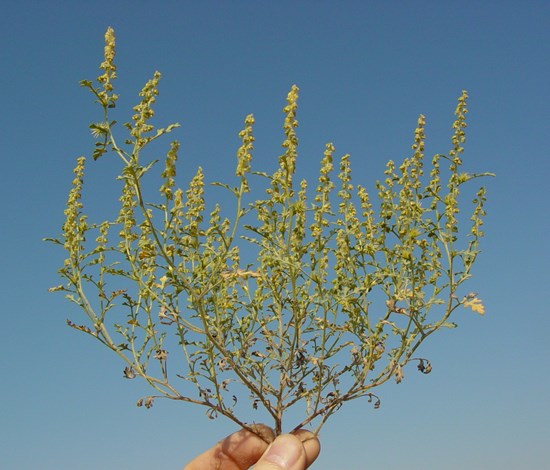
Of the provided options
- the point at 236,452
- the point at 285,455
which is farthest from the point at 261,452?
the point at 285,455

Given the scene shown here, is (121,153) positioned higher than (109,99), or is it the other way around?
(109,99)

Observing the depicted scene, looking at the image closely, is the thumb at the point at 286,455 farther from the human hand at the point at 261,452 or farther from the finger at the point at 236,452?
the finger at the point at 236,452

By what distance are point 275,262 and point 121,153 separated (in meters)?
1.50

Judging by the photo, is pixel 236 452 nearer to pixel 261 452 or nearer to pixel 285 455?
pixel 261 452

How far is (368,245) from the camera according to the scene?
14.3 ft

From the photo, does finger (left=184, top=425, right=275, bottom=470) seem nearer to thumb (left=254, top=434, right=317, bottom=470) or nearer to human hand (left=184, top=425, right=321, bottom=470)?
human hand (left=184, top=425, right=321, bottom=470)

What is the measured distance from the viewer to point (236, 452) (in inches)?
198

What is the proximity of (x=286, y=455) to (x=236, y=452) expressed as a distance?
88 centimetres

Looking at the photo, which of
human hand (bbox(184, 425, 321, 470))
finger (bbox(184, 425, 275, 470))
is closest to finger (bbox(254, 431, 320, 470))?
human hand (bbox(184, 425, 321, 470))

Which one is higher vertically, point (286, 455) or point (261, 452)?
point (261, 452)

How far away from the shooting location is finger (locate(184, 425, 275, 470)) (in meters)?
4.73

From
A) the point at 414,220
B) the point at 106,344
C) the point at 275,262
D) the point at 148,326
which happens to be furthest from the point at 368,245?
the point at 106,344

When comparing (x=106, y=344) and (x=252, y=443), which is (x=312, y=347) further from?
(x=106, y=344)

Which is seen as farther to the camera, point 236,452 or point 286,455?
point 236,452
